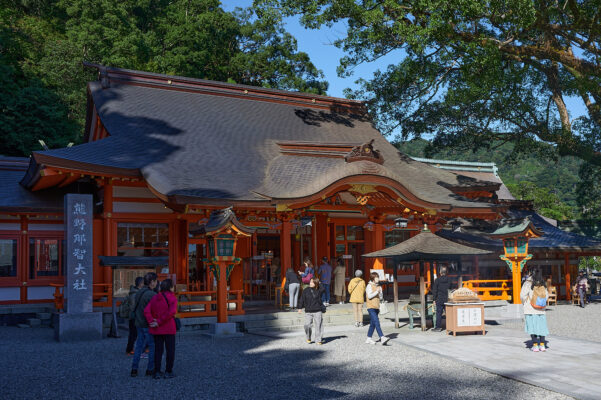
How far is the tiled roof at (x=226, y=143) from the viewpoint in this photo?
17266 mm

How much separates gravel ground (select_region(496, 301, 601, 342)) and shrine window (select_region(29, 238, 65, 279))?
14.7 metres

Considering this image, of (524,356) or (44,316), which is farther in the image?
(44,316)

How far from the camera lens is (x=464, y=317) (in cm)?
1392

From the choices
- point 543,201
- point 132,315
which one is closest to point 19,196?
point 132,315

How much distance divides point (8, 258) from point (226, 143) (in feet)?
27.4

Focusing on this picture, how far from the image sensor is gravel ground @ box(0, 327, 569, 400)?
8.24 meters

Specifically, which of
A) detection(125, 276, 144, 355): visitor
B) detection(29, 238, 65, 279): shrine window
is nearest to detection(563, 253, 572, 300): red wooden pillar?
detection(125, 276, 144, 355): visitor

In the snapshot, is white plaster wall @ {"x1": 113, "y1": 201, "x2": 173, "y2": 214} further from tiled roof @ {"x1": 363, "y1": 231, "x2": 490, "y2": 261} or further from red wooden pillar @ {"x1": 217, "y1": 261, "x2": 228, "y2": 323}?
tiled roof @ {"x1": 363, "y1": 231, "x2": 490, "y2": 261}

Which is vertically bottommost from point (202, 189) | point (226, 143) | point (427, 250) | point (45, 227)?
point (427, 250)

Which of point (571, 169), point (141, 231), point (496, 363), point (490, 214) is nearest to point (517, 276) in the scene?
point (490, 214)

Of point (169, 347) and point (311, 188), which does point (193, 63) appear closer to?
point (311, 188)

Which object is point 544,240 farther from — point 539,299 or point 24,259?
point 24,259

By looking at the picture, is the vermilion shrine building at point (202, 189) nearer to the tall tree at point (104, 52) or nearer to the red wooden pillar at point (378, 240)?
the red wooden pillar at point (378, 240)

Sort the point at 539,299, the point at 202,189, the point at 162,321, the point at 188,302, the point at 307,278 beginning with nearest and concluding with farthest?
the point at 162,321 < the point at 539,299 < the point at 188,302 < the point at 202,189 < the point at 307,278
